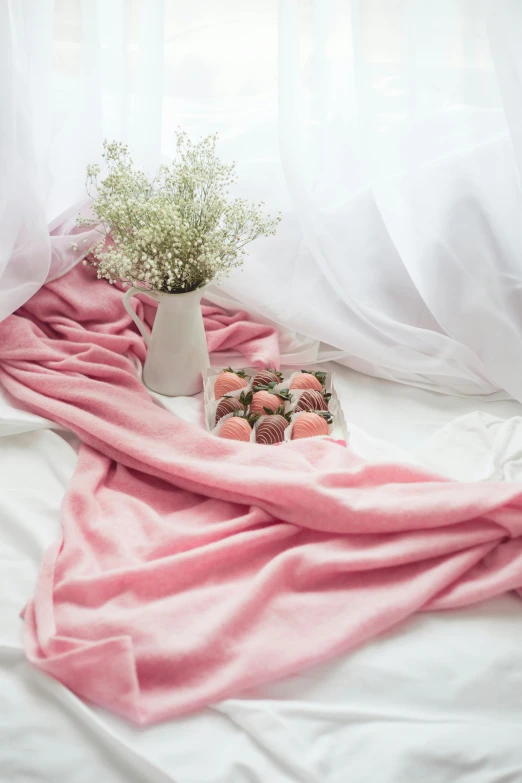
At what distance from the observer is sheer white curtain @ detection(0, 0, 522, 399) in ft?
4.88

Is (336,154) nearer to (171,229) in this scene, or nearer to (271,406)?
(171,229)

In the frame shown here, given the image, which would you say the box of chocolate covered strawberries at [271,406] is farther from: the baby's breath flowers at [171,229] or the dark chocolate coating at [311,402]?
the baby's breath flowers at [171,229]

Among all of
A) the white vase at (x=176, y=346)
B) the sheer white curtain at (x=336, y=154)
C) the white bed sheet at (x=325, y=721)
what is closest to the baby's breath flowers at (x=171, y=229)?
the white vase at (x=176, y=346)

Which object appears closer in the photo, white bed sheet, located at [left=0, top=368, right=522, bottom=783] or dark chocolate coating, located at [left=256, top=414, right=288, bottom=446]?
white bed sheet, located at [left=0, top=368, right=522, bottom=783]

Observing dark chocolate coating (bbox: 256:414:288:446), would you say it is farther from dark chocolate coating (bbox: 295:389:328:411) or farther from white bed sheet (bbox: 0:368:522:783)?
white bed sheet (bbox: 0:368:522:783)

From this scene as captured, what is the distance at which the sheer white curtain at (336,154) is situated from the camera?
58.6 inches

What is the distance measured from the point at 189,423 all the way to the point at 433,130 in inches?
30.8

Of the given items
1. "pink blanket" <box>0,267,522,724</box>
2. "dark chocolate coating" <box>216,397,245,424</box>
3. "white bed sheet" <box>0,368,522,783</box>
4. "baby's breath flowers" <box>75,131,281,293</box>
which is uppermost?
"baby's breath flowers" <box>75,131,281,293</box>

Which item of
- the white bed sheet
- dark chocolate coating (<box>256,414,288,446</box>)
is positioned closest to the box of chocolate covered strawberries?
dark chocolate coating (<box>256,414,288,446</box>)

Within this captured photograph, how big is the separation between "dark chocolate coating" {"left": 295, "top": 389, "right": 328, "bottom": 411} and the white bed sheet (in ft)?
1.65

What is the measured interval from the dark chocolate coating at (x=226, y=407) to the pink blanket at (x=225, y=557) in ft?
0.36

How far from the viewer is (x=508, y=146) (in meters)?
1.53

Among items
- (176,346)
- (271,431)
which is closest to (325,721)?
(271,431)

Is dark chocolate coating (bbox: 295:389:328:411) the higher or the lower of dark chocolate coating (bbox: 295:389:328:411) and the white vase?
the lower
